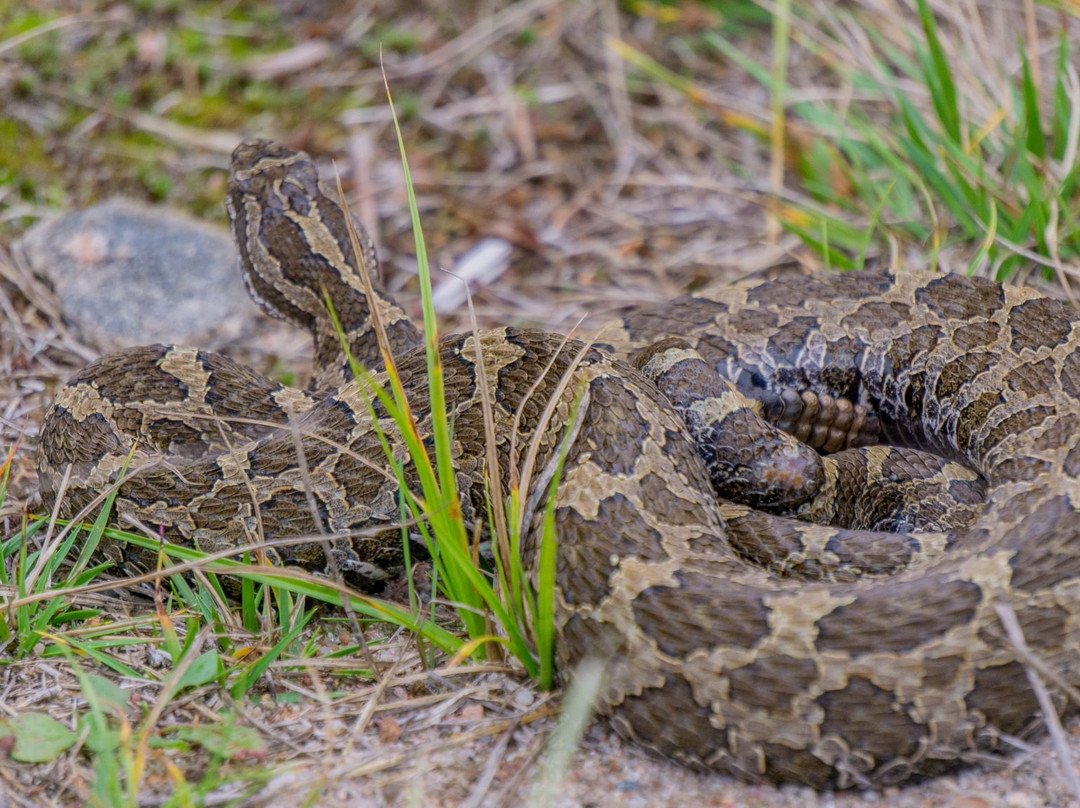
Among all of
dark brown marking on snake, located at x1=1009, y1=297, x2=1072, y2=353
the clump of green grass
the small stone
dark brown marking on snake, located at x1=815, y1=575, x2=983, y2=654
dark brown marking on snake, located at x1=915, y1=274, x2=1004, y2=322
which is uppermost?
the clump of green grass

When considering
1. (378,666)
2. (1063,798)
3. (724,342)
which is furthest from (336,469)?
(1063,798)

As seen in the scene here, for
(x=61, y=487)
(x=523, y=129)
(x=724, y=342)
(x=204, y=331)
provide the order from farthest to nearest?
1. (x=523, y=129)
2. (x=204, y=331)
3. (x=724, y=342)
4. (x=61, y=487)

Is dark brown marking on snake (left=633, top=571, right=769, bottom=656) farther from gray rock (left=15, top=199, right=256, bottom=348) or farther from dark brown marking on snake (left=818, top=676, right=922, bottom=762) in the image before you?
gray rock (left=15, top=199, right=256, bottom=348)

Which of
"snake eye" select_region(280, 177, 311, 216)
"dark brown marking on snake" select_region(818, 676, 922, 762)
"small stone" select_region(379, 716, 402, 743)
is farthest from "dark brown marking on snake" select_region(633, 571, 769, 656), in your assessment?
"snake eye" select_region(280, 177, 311, 216)

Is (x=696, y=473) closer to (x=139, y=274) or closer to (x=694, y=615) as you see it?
(x=694, y=615)

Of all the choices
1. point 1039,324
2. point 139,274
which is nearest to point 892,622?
point 1039,324

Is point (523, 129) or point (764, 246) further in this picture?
point (523, 129)

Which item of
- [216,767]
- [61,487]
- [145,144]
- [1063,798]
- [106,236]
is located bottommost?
[1063,798]

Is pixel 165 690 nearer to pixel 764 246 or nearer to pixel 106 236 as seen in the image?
pixel 106 236

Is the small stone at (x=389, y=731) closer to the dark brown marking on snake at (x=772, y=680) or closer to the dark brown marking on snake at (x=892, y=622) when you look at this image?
the dark brown marking on snake at (x=772, y=680)
